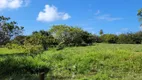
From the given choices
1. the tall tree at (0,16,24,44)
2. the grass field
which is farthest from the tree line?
the grass field

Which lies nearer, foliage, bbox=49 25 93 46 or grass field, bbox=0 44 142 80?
grass field, bbox=0 44 142 80

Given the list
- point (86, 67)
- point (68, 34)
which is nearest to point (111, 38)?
point (68, 34)

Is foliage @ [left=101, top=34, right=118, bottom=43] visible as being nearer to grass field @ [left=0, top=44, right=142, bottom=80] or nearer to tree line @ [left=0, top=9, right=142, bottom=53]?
tree line @ [left=0, top=9, right=142, bottom=53]

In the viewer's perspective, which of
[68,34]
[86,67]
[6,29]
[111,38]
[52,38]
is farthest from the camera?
[111,38]

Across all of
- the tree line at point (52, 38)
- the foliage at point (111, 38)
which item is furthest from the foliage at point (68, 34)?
the foliage at point (111, 38)

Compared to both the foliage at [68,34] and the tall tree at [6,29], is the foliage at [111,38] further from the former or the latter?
the tall tree at [6,29]

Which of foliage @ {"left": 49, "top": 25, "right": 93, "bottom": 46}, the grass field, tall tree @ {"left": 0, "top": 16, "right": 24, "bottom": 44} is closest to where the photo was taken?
the grass field

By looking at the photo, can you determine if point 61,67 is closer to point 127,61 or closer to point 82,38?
point 127,61

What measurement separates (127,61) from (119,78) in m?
2.74

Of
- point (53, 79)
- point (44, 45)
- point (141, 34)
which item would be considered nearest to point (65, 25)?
point (44, 45)

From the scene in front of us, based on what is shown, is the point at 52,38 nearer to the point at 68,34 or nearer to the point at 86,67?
the point at 68,34

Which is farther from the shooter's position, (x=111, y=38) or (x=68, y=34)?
(x=111, y=38)

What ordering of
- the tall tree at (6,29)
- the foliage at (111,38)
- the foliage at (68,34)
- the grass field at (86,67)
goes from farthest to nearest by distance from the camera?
1. the foliage at (111,38)
2. the foliage at (68,34)
3. the tall tree at (6,29)
4. the grass field at (86,67)

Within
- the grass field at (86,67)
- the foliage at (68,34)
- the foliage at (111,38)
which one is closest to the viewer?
the grass field at (86,67)
